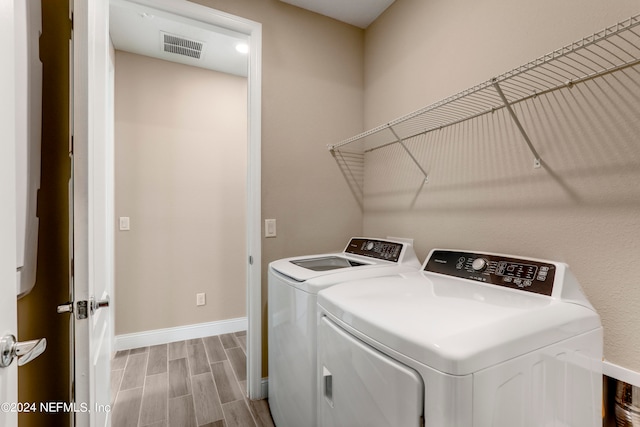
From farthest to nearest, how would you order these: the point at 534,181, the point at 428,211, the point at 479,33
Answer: the point at 428,211 < the point at 479,33 < the point at 534,181

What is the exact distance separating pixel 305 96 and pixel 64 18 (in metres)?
1.32

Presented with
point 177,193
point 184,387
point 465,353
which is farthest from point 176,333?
point 465,353

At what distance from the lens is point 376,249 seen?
5.91ft

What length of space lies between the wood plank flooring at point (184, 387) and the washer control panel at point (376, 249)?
1.13 m

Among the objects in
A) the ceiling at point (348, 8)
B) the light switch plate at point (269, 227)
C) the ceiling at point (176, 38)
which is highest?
the ceiling at point (348, 8)

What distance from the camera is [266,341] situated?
1.87m

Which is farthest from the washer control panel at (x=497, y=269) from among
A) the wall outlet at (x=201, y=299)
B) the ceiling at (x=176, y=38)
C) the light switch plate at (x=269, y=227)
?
the wall outlet at (x=201, y=299)

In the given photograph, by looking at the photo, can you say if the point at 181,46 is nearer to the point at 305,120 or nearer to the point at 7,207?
the point at 305,120

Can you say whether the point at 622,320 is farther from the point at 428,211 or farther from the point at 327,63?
the point at 327,63

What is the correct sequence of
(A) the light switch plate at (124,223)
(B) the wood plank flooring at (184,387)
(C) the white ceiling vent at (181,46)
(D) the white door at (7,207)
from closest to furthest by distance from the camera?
(D) the white door at (7,207) → (B) the wood plank flooring at (184,387) → (C) the white ceiling vent at (181,46) → (A) the light switch plate at (124,223)

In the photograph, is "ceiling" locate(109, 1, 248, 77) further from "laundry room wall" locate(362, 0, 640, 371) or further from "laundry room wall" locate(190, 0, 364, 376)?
"laundry room wall" locate(362, 0, 640, 371)

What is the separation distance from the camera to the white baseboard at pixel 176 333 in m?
2.44

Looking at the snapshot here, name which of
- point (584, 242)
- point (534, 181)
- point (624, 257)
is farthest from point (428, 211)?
point (624, 257)

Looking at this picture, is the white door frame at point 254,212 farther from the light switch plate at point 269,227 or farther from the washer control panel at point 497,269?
the washer control panel at point 497,269
